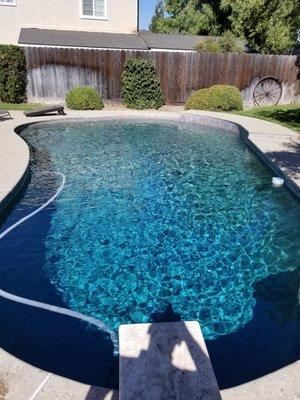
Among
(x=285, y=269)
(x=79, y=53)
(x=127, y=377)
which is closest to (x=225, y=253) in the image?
(x=285, y=269)

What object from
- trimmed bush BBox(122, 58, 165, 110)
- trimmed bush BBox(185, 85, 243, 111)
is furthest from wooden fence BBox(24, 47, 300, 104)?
trimmed bush BBox(185, 85, 243, 111)

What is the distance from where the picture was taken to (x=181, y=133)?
1516cm

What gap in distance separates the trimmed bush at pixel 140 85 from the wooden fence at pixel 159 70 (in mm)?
623

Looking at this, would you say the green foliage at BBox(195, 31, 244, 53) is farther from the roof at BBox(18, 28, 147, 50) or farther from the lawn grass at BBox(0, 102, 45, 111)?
the lawn grass at BBox(0, 102, 45, 111)

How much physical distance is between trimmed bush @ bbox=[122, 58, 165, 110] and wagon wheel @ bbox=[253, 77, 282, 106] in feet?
20.1

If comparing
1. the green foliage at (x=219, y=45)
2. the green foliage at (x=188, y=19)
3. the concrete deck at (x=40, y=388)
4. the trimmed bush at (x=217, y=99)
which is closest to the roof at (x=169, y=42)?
the green foliage at (x=219, y=45)

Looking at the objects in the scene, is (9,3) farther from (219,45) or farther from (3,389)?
(3,389)

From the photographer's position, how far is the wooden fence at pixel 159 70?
19.1 metres

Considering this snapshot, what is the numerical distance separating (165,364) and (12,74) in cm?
1912

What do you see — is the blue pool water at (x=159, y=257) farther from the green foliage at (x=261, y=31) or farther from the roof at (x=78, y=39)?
the green foliage at (x=261, y=31)

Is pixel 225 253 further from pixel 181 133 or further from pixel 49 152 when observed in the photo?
pixel 181 133

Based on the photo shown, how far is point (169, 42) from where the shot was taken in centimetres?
2783

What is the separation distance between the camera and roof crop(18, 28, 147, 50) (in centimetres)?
2157

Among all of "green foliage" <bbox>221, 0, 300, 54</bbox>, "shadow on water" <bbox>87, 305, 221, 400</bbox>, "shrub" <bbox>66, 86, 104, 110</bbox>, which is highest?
"green foliage" <bbox>221, 0, 300, 54</bbox>
